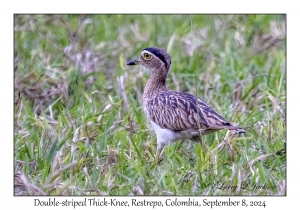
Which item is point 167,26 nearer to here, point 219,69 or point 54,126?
point 219,69

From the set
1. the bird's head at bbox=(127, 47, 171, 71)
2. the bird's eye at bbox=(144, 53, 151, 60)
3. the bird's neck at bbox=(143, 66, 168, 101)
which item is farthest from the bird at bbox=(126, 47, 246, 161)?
the bird's eye at bbox=(144, 53, 151, 60)

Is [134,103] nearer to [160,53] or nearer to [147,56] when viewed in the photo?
[147,56]

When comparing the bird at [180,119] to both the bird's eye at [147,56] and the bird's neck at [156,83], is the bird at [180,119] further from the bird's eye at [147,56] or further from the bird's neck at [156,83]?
the bird's eye at [147,56]

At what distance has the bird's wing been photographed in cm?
730

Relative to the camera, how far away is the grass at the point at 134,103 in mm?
6641

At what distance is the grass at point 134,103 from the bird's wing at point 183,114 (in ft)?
0.77

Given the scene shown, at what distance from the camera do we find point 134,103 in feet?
28.0

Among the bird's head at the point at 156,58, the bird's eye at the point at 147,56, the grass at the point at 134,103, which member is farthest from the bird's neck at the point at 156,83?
the grass at the point at 134,103

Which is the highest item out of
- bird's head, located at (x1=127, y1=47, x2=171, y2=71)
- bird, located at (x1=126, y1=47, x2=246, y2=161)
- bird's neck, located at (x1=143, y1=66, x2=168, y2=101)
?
bird's head, located at (x1=127, y1=47, x2=171, y2=71)

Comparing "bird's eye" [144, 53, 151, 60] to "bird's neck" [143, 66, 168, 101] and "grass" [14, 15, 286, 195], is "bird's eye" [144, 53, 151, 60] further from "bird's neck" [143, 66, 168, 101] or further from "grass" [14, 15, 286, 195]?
"grass" [14, 15, 286, 195]

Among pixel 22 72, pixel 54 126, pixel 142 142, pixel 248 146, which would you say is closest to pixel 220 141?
pixel 248 146

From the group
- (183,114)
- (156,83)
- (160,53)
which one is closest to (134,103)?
(156,83)

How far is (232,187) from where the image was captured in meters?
6.45

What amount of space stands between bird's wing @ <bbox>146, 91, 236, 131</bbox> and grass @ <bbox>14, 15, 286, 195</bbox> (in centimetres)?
23
